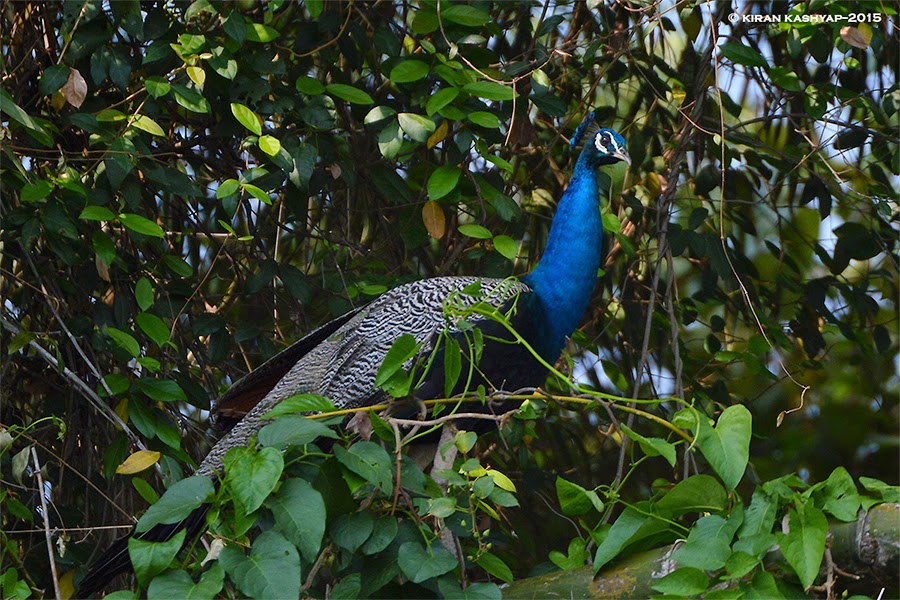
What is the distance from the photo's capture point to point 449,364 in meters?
1.60

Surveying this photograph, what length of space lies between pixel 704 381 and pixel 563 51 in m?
0.98

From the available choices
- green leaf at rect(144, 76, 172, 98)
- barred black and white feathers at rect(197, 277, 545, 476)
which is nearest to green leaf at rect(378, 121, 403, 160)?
barred black and white feathers at rect(197, 277, 545, 476)

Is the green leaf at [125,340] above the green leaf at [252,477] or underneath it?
underneath

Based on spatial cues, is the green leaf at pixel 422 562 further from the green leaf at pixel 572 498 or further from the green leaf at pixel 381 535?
the green leaf at pixel 572 498

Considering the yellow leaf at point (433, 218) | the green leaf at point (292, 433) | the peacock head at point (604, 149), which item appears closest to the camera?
the green leaf at point (292, 433)

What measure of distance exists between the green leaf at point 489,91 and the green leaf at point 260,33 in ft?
1.34

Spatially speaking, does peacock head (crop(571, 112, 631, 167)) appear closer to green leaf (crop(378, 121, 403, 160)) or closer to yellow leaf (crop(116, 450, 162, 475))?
green leaf (crop(378, 121, 403, 160))

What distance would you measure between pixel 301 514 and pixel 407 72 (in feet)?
3.45

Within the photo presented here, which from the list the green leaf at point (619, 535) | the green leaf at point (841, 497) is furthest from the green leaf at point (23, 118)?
the green leaf at point (841, 497)

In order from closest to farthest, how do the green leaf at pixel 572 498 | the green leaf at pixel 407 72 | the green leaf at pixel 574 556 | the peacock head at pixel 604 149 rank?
the green leaf at pixel 572 498 < the green leaf at pixel 574 556 < the green leaf at pixel 407 72 < the peacock head at pixel 604 149

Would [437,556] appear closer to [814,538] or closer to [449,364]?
[449,364]

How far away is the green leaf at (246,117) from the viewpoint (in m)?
2.18

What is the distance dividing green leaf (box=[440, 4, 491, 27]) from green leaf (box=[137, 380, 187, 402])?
932 millimetres

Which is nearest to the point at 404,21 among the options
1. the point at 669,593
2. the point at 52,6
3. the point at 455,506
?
the point at 52,6
